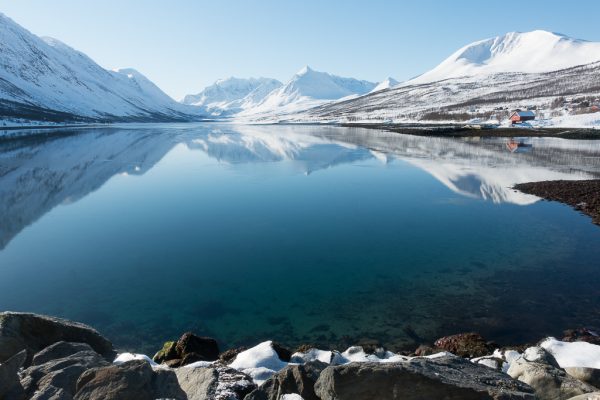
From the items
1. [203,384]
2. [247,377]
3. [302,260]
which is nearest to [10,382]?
[203,384]

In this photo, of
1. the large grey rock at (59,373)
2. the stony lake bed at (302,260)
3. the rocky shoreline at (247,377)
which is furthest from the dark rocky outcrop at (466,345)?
the large grey rock at (59,373)

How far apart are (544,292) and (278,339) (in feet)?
28.2

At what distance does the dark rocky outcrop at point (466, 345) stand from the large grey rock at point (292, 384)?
4462 mm

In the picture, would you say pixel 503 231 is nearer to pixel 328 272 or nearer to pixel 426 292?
pixel 426 292

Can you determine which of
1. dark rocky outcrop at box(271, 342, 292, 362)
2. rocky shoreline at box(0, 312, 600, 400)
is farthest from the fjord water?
rocky shoreline at box(0, 312, 600, 400)

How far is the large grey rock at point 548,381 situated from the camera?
586cm

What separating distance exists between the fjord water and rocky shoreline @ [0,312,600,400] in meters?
2.91

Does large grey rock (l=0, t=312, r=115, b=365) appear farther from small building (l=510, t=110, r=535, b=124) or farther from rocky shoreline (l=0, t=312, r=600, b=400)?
small building (l=510, t=110, r=535, b=124)

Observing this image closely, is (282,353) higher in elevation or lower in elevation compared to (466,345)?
higher

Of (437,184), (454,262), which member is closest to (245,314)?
(454,262)

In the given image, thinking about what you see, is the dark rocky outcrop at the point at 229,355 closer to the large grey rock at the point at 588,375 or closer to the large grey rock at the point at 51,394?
the large grey rock at the point at 51,394

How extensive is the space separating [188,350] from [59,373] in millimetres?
3249

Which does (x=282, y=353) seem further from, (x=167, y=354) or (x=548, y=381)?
(x=548, y=381)

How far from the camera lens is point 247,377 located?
6695mm
